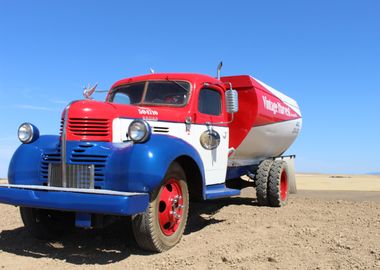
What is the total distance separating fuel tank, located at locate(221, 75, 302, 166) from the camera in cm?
917

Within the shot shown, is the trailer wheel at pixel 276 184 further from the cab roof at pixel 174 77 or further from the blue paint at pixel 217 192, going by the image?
the cab roof at pixel 174 77

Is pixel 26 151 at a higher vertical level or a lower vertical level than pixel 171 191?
higher

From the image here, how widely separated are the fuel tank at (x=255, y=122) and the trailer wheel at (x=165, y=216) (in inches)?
110

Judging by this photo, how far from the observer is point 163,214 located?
5.87 metres

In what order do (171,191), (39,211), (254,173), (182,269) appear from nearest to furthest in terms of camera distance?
(182,269) → (171,191) → (39,211) → (254,173)

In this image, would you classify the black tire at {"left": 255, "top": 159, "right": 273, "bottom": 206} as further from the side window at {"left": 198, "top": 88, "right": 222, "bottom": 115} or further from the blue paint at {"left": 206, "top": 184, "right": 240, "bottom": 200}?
the side window at {"left": 198, "top": 88, "right": 222, "bottom": 115}

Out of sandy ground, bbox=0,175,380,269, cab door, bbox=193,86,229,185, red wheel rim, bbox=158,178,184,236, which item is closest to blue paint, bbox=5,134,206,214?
red wheel rim, bbox=158,178,184,236

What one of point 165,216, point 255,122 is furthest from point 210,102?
point 165,216

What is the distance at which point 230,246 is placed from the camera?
5910 millimetres

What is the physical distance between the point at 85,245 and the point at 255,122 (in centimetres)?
445

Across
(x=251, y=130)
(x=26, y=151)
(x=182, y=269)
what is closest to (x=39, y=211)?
(x=26, y=151)

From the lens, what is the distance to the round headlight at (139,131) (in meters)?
5.52

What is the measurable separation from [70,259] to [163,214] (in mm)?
1272

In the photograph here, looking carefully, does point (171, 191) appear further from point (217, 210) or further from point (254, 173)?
point (254, 173)
